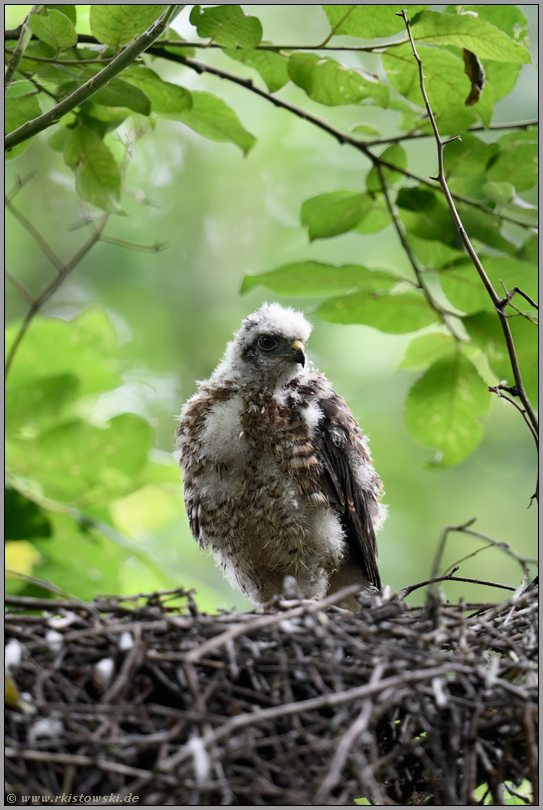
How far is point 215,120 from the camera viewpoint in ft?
7.52

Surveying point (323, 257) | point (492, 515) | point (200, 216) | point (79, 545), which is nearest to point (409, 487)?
point (492, 515)

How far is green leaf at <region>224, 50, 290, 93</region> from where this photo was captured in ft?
7.14

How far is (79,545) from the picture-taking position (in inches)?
107

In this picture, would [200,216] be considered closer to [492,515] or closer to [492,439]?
[492,439]

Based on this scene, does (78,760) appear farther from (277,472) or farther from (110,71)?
(110,71)

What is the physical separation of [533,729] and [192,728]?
62 cm

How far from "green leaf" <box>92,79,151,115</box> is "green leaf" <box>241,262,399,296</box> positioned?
27.3 inches

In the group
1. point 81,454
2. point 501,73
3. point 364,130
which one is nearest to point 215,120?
point 364,130

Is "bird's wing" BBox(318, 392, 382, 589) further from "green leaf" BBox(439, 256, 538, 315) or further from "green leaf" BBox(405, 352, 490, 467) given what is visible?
"green leaf" BBox(439, 256, 538, 315)

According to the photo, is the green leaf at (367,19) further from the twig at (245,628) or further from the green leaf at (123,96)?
the twig at (245,628)

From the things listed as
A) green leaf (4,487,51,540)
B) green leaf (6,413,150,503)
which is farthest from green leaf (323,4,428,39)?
green leaf (4,487,51,540)

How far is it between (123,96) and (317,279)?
918mm

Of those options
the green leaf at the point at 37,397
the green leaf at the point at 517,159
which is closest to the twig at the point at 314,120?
the green leaf at the point at 517,159

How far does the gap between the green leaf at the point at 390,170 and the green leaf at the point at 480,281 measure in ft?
1.27
